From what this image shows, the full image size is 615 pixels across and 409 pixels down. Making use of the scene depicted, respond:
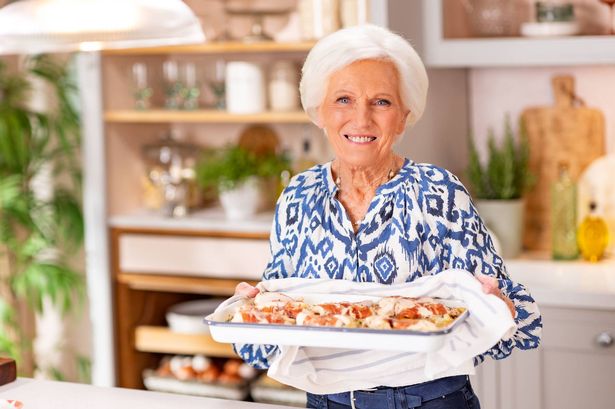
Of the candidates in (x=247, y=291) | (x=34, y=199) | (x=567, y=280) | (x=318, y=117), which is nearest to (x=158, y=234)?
(x=34, y=199)

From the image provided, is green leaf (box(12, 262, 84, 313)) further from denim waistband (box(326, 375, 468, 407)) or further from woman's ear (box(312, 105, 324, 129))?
denim waistband (box(326, 375, 468, 407))

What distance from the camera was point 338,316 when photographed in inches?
68.4

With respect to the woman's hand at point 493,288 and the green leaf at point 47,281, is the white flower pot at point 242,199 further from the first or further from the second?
the woman's hand at point 493,288

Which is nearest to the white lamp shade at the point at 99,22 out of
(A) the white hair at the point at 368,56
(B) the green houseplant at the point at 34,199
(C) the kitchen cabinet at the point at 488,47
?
(A) the white hair at the point at 368,56

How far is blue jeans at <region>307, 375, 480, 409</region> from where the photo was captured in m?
1.92

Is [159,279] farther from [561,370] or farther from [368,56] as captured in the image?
[368,56]

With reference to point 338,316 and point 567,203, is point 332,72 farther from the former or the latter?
point 567,203

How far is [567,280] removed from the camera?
9.75ft

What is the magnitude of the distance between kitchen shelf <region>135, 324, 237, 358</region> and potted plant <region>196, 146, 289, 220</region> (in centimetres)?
45

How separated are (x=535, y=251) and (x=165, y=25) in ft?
5.78

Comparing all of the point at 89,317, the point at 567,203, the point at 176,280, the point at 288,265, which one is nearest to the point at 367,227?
the point at 288,265

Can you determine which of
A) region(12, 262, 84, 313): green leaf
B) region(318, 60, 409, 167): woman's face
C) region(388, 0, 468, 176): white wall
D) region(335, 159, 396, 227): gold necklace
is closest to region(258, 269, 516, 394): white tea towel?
region(335, 159, 396, 227): gold necklace

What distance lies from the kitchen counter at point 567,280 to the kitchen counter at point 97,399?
1174mm

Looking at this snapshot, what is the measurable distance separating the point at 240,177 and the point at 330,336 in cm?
194
